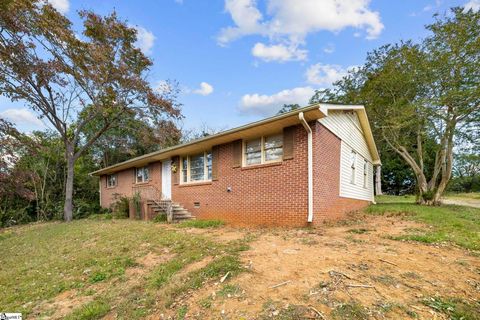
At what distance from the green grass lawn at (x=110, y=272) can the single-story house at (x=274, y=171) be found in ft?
7.89

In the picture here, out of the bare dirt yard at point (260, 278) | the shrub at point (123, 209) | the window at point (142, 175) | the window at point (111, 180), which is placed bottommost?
the shrub at point (123, 209)

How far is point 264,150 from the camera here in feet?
27.1

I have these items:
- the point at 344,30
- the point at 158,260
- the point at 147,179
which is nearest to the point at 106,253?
the point at 158,260

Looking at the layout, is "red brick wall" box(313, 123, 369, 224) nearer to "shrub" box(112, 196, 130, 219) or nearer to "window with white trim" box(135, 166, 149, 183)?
"shrub" box(112, 196, 130, 219)

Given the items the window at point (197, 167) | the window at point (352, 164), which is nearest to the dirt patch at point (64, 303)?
the window at point (197, 167)

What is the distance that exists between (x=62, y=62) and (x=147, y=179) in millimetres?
7104

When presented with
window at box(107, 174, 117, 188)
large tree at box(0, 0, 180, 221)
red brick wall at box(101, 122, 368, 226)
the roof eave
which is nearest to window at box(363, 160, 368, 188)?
red brick wall at box(101, 122, 368, 226)

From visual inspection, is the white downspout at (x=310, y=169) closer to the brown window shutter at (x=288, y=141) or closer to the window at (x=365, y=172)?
the brown window shutter at (x=288, y=141)

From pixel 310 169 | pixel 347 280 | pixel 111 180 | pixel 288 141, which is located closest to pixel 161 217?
pixel 288 141

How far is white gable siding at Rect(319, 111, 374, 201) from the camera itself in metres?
9.04

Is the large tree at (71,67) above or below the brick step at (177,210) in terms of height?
above

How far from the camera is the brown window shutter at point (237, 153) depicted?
882cm

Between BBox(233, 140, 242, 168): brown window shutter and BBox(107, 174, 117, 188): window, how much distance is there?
504 inches

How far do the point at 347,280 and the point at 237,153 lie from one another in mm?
6123
